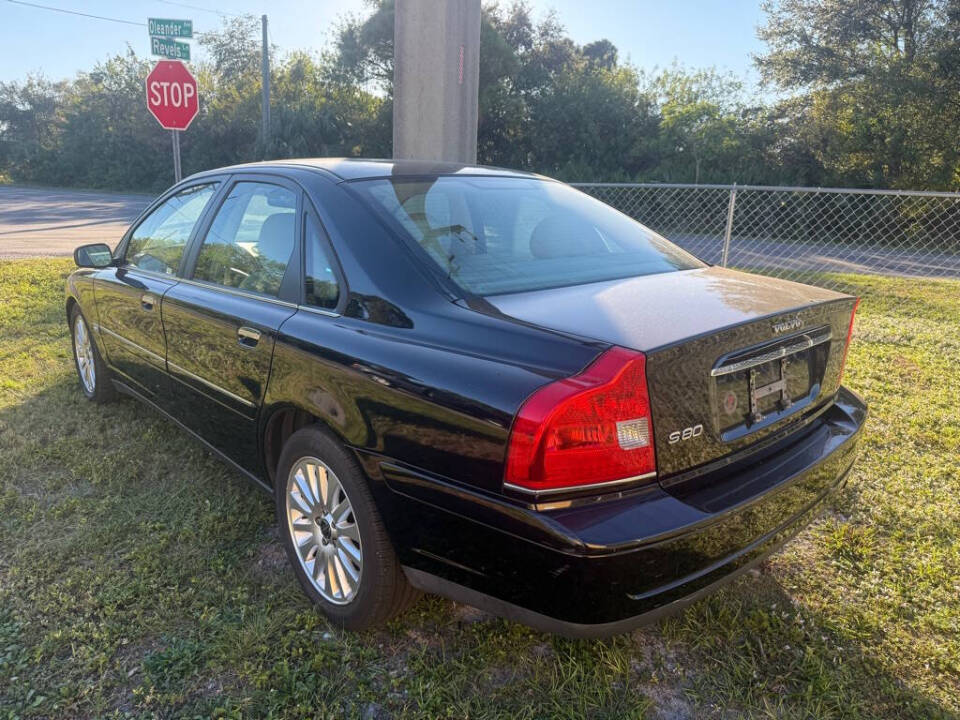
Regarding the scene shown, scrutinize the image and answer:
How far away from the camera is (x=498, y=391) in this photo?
6.01 feet

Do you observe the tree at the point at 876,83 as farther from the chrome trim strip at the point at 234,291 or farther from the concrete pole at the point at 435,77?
the chrome trim strip at the point at 234,291

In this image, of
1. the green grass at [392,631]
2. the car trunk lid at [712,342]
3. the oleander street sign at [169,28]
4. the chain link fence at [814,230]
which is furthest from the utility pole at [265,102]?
the car trunk lid at [712,342]

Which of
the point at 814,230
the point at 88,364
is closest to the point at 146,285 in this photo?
the point at 88,364

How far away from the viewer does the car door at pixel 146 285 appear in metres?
3.50

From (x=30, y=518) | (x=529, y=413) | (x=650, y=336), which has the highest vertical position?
(x=650, y=336)

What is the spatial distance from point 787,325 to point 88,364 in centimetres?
429

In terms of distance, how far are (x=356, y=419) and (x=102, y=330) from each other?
2.76 metres

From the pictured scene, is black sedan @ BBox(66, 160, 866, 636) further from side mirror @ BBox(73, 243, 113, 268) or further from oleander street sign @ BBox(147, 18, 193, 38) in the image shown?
oleander street sign @ BBox(147, 18, 193, 38)

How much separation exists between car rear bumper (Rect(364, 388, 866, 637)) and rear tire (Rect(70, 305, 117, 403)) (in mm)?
3112

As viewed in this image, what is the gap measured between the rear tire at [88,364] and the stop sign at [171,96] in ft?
12.5

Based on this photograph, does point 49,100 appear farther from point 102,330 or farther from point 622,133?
point 102,330

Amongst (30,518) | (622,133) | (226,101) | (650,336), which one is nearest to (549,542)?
(650,336)

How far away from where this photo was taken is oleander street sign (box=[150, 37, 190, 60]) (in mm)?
7688

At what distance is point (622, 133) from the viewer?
21906mm
